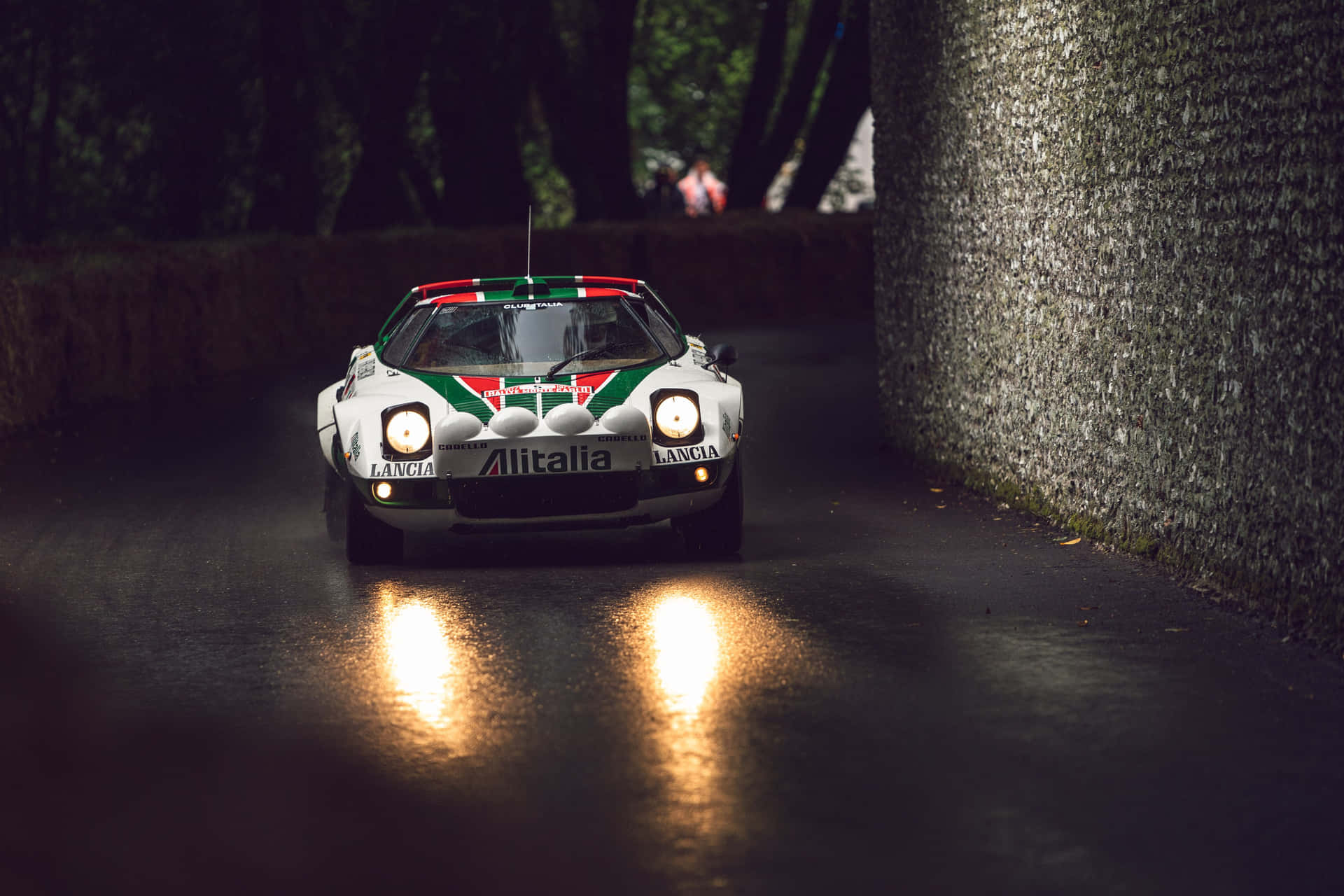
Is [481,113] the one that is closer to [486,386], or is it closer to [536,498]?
[486,386]

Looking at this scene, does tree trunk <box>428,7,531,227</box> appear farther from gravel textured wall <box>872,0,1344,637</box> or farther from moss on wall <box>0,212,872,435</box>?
gravel textured wall <box>872,0,1344,637</box>

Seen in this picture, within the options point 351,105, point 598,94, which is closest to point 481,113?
point 351,105

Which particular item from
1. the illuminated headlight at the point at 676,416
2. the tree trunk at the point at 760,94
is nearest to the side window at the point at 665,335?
the illuminated headlight at the point at 676,416

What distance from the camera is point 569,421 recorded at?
939 centimetres

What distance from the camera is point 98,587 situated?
9453mm

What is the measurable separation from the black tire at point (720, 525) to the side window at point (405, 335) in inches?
67.4

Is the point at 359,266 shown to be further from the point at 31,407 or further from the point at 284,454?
the point at 284,454

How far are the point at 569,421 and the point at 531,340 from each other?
1057 mm

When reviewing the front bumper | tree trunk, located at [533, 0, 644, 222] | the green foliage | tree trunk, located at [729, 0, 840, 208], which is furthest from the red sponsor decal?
the green foliage

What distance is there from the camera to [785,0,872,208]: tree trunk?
31172 millimetres

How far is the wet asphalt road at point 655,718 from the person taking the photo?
5062 mm

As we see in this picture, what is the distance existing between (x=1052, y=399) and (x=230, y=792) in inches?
252

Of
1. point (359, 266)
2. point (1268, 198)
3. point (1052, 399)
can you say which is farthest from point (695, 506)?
point (359, 266)

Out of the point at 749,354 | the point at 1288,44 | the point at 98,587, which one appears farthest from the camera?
the point at 749,354
